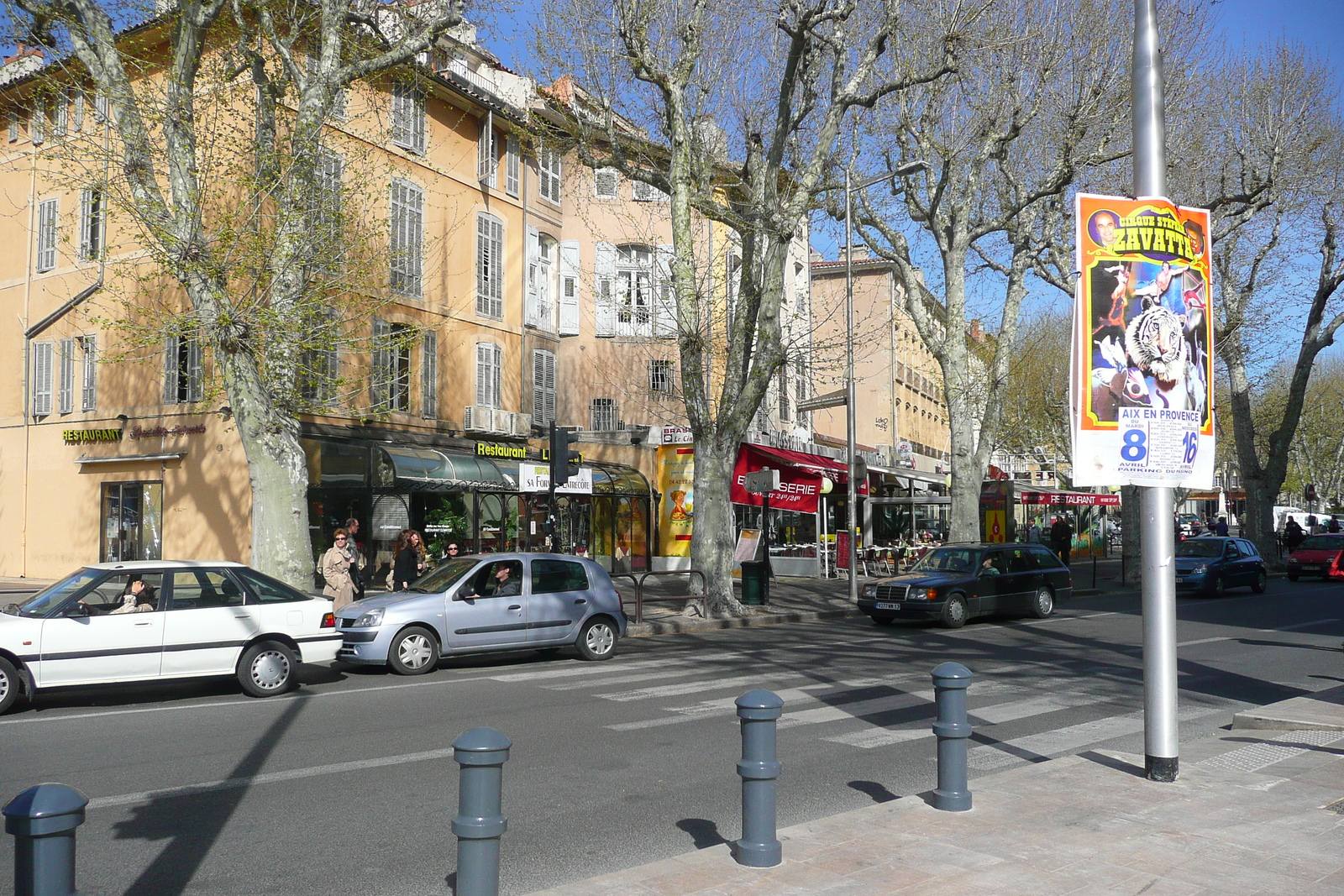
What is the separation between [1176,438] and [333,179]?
16.6 meters

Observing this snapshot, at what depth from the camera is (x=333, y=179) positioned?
771 inches

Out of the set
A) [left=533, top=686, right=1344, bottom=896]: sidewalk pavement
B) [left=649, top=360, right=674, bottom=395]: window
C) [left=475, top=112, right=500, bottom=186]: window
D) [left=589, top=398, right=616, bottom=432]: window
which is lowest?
[left=533, top=686, right=1344, bottom=896]: sidewalk pavement

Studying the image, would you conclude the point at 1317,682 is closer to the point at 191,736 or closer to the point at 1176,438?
the point at 1176,438

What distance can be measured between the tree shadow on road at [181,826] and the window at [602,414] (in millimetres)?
24467

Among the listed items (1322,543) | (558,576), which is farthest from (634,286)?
(1322,543)

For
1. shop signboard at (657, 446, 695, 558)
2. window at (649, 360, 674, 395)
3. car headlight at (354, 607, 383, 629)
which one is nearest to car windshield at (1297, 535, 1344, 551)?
shop signboard at (657, 446, 695, 558)

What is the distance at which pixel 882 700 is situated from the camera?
1077 cm

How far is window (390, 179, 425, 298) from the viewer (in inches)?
975

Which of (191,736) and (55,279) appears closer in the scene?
(191,736)

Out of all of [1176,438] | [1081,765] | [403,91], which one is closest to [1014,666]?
[1081,765]

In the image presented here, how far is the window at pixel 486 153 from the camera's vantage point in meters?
28.2

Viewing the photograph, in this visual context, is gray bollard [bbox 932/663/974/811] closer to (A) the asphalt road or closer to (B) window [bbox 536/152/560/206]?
(A) the asphalt road

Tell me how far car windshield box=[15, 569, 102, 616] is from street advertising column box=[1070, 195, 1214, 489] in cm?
927

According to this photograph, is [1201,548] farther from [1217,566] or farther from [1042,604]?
[1042,604]
